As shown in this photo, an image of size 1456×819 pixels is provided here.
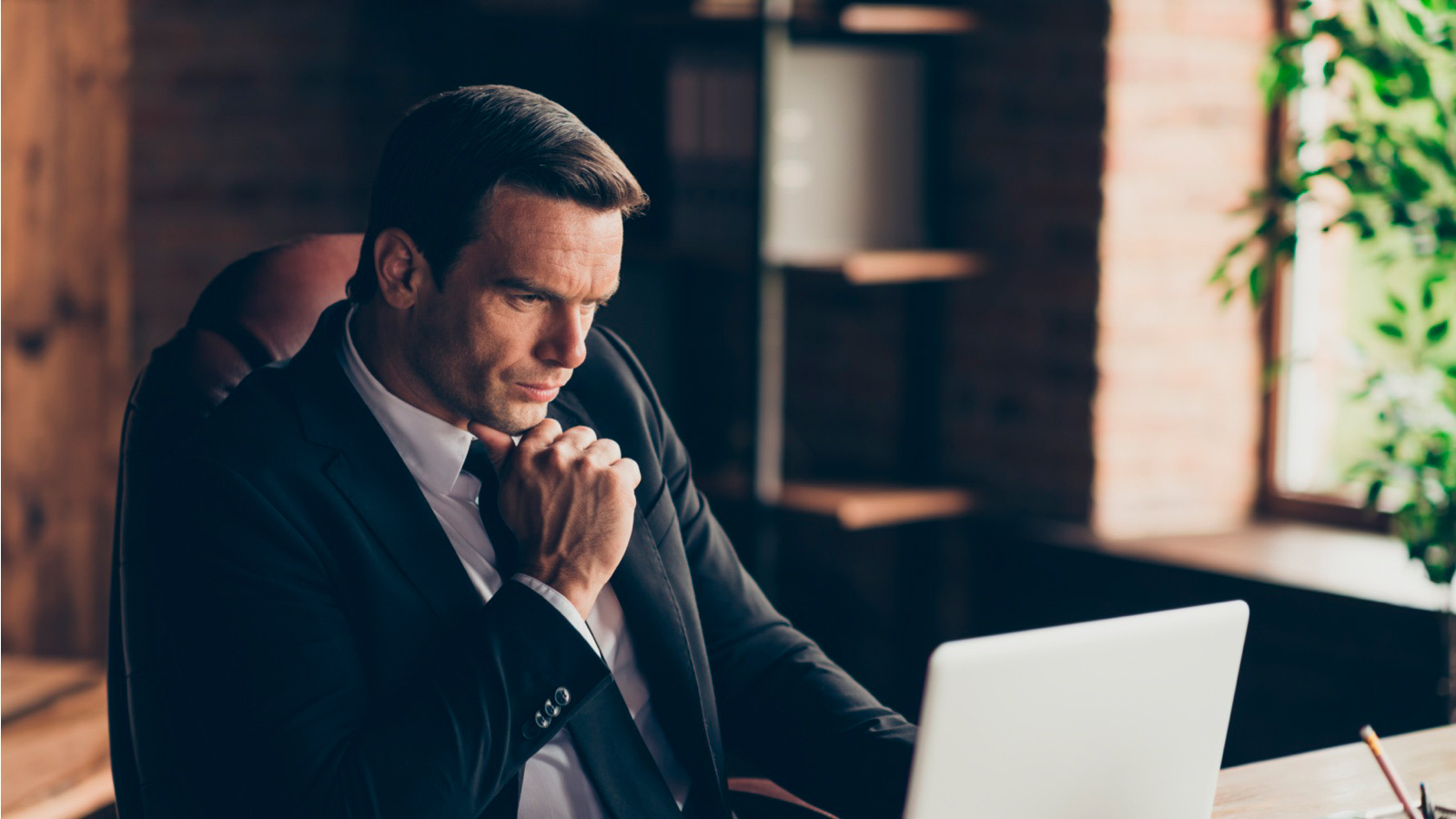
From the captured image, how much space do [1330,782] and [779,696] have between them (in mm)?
570

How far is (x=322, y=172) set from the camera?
3.62m

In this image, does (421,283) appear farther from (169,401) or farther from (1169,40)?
(1169,40)

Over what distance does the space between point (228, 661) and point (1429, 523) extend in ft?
5.83

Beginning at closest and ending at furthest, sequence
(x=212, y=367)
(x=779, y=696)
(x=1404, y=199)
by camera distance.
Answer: (x=212, y=367), (x=779, y=696), (x=1404, y=199)

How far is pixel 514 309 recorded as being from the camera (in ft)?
4.57

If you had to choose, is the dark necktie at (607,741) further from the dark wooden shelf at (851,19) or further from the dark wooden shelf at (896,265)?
the dark wooden shelf at (851,19)

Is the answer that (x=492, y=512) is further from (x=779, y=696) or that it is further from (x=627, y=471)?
(x=779, y=696)

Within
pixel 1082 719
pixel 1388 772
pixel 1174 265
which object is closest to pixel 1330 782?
pixel 1388 772

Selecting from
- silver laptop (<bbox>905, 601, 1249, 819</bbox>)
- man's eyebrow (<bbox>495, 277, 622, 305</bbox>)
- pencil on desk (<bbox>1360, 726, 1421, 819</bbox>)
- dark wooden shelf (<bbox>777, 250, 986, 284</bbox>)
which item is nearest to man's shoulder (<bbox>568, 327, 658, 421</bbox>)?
man's eyebrow (<bbox>495, 277, 622, 305</bbox>)

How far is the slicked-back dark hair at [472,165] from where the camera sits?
1.37 m

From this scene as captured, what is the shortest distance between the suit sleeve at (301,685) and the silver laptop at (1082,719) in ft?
1.17

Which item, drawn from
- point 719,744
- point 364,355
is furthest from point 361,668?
point 719,744

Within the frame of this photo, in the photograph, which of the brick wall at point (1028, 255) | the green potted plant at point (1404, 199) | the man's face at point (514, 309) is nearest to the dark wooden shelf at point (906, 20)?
the brick wall at point (1028, 255)

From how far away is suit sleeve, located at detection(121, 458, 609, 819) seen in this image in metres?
1.22
